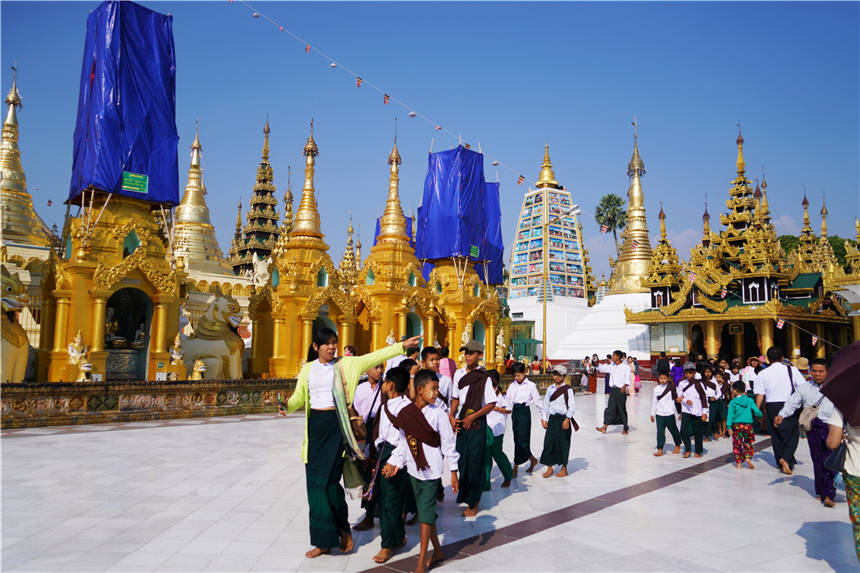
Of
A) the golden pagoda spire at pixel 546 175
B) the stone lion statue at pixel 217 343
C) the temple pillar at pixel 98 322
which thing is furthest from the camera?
the golden pagoda spire at pixel 546 175

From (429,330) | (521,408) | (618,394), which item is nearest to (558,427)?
(521,408)

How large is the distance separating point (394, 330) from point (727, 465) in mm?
15745

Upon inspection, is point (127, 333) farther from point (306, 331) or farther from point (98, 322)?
point (306, 331)

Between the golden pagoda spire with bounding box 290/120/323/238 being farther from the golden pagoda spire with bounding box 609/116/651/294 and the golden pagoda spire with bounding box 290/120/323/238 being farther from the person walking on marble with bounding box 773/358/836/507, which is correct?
the golden pagoda spire with bounding box 609/116/651/294

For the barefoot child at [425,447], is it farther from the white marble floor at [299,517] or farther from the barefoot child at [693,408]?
the barefoot child at [693,408]

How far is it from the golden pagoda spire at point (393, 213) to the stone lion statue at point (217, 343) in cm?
995

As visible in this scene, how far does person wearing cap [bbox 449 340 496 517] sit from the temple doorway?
1307 centimetres

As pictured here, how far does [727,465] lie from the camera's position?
9891 mm

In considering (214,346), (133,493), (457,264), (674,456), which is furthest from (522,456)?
(457,264)

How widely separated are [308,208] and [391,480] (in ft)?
63.1

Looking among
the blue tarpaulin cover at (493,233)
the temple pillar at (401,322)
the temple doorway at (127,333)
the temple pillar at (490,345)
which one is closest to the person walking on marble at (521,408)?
the temple doorway at (127,333)

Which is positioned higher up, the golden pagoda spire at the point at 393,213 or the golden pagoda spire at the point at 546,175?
the golden pagoda spire at the point at 546,175

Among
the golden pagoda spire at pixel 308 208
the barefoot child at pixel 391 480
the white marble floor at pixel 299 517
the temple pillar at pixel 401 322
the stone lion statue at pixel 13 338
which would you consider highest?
the golden pagoda spire at pixel 308 208

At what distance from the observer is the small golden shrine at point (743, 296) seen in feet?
101
